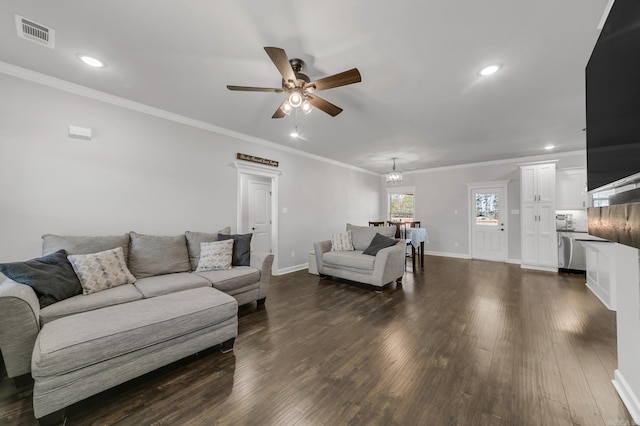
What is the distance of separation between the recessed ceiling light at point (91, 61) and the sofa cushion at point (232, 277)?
7.82ft

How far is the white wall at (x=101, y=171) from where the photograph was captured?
2.41m

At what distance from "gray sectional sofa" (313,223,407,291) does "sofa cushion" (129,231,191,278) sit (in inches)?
89.6

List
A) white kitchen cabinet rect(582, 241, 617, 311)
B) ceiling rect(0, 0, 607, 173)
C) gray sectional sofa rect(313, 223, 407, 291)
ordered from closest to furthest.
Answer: ceiling rect(0, 0, 607, 173)
white kitchen cabinet rect(582, 241, 617, 311)
gray sectional sofa rect(313, 223, 407, 291)

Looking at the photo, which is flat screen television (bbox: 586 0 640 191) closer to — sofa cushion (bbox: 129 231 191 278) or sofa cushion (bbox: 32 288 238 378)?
sofa cushion (bbox: 32 288 238 378)

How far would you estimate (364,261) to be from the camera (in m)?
3.88

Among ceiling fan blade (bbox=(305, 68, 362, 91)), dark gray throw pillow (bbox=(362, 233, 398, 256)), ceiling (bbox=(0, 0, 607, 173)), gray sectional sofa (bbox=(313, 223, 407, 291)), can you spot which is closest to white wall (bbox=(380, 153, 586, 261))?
ceiling (bbox=(0, 0, 607, 173))

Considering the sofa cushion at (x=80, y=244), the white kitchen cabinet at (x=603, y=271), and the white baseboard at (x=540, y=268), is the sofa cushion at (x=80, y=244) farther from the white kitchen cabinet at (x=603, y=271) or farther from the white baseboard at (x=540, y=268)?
the white baseboard at (x=540, y=268)

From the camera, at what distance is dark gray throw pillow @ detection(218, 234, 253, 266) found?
333cm

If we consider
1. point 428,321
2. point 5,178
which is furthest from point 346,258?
point 5,178

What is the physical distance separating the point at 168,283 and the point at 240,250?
98 centimetres

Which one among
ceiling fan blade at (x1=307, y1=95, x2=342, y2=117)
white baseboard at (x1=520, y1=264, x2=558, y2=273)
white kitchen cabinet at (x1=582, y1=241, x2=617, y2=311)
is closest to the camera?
ceiling fan blade at (x1=307, y1=95, x2=342, y2=117)

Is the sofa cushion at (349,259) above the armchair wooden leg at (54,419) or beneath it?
above

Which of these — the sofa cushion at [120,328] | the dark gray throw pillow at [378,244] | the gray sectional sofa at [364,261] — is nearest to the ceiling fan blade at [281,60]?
the sofa cushion at [120,328]

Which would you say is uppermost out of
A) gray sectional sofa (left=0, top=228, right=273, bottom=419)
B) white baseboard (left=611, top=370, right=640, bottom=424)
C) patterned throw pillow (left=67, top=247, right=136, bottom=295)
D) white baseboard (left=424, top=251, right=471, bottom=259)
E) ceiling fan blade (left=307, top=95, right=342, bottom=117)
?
ceiling fan blade (left=307, top=95, right=342, bottom=117)
